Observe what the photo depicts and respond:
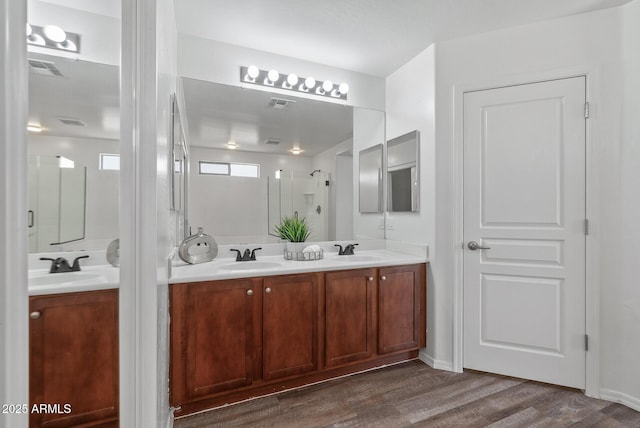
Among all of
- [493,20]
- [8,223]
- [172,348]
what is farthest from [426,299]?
[8,223]

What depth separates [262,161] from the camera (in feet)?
8.14

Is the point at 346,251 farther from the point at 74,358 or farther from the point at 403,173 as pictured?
the point at 74,358

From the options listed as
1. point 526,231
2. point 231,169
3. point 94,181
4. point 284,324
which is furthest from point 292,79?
point 526,231

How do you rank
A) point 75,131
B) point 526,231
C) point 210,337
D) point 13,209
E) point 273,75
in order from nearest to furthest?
point 13,209
point 75,131
point 210,337
point 526,231
point 273,75

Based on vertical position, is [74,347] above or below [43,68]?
below

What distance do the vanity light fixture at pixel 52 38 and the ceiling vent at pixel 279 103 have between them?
1.93 m

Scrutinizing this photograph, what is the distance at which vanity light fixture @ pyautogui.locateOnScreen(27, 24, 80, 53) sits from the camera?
485mm

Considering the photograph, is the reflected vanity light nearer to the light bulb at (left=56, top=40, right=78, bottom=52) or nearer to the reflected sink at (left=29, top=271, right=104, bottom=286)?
the light bulb at (left=56, top=40, right=78, bottom=52)

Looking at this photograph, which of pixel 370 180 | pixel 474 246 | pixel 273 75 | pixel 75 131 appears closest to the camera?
pixel 75 131

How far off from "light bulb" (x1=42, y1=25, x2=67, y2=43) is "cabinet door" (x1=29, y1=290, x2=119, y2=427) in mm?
479

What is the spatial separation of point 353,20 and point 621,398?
3040mm

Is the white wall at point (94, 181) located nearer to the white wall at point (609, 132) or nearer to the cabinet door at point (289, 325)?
the cabinet door at point (289, 325)

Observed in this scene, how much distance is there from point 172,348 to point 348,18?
241 cm

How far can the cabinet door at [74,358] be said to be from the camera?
57 cm
